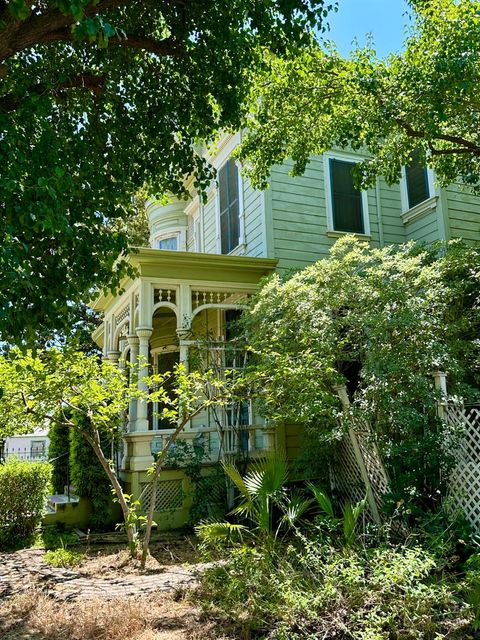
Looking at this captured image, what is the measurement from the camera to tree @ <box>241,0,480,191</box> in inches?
275

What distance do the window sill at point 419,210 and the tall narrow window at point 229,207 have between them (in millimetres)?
3868

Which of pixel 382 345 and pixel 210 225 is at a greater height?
pixel 210 225

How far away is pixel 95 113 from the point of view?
7.02 metres

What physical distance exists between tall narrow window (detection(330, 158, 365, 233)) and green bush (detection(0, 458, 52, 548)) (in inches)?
305

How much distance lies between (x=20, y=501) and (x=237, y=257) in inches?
216

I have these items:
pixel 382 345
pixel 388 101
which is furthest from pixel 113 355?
pixel 388 101

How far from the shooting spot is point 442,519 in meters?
5.73

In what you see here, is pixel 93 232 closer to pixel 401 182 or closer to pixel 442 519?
pixel 442 519

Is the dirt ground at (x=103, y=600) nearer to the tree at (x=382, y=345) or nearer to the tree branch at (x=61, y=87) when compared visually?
the tree at (x=382, y=345)

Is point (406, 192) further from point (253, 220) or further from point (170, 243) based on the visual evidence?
point (170, 243)

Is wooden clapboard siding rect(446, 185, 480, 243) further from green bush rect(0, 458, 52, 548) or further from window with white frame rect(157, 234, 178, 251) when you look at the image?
green bush rect(0, 458, 52, 548)

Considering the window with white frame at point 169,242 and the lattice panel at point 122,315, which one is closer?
the lattice panel at point 122,315

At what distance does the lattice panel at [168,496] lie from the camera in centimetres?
891

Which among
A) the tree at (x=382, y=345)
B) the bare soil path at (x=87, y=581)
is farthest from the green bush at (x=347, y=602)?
the tree at (x=382, y=345)
